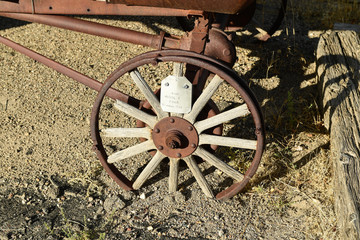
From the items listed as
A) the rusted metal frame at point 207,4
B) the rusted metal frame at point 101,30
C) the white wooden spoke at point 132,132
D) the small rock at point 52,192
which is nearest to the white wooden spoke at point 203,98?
the white wooden spoke at point 132,132

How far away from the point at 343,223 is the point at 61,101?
2.65 meters

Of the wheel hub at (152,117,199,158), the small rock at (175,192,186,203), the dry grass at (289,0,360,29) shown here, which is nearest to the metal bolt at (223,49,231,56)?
the wheel hub at (152,117,199,158)

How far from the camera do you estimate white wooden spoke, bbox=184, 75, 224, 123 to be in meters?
2.65

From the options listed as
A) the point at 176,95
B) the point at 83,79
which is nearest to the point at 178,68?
the point at 176,95

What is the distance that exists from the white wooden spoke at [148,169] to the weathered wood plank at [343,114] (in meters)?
1.19

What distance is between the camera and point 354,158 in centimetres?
280

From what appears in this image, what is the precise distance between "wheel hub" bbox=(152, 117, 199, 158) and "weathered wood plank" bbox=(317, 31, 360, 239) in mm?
974

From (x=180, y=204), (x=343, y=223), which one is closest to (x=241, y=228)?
(x=180, y=204)

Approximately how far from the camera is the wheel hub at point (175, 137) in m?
2.75

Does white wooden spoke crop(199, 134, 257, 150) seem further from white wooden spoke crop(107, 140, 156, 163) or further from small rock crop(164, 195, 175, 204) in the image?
small rock crop(164, 195, 175, 204)

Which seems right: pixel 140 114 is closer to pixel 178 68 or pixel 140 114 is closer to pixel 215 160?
pixel 178 68

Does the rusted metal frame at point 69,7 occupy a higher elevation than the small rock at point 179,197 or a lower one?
higher

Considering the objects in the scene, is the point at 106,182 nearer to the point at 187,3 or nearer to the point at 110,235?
the point at 110,235

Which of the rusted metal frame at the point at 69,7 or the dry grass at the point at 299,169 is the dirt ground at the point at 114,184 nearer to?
the dry grass at the point at 299,169
